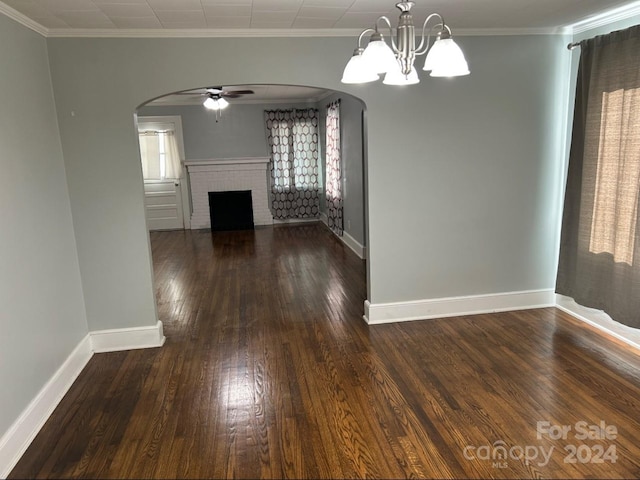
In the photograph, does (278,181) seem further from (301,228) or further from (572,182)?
(572,182)

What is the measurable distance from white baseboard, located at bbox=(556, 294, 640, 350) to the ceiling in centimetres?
225

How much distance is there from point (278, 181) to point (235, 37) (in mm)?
5648

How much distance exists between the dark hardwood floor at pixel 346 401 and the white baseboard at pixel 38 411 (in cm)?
6

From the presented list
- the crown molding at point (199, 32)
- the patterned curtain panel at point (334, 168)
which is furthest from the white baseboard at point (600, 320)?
the patterned curtain panel at point (334, 168)

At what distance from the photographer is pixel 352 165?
6402 millimetres

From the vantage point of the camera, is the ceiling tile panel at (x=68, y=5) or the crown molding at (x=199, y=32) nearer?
the ceiling tile panel at (x=68, y=5)

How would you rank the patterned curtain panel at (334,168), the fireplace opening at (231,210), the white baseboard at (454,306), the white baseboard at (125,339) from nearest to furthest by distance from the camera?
the white baseboard at (125,339)
the white baseboard at (454,306)
the patterned curtain panel at (334,168)
the fireplace opening at (231,210)

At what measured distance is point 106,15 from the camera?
9.28 feet

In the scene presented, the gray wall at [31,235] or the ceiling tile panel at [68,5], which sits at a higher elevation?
the ceiling tile panel at [68,5]

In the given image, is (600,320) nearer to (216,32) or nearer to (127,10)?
(216,32)

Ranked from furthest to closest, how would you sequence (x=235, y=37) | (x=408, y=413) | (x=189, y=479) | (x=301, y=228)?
(x=301, y=228) < (x=235, y=37) < (x=408, y=413) < (x=189, y=479)

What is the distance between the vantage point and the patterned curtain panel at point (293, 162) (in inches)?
345

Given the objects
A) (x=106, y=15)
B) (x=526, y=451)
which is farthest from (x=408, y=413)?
(x=106, y=15)

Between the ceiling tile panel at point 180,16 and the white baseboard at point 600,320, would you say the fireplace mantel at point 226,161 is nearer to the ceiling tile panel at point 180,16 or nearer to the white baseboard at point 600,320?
the ceiling tile panel at point 180,16
